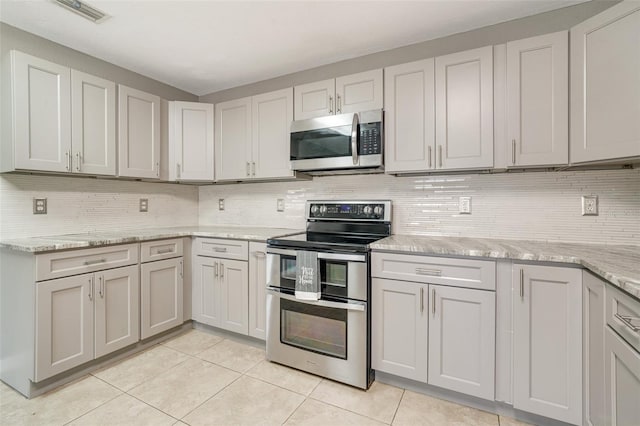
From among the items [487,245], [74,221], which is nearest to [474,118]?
[487,245]

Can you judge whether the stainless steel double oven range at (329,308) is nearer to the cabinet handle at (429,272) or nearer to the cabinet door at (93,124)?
the cabinet handle at (429,272)

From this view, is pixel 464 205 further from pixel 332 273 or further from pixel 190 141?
pixel 190 141

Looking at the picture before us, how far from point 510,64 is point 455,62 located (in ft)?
1.03

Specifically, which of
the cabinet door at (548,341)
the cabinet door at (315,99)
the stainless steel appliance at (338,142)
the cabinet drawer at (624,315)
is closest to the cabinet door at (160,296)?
the stainless steel appliance at (338,142)

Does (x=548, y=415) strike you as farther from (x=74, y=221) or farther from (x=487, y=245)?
(x=74, y=221)

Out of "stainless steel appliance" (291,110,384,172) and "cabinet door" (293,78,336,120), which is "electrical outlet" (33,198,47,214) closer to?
"stainless steel appliance" (291,110,384,172)

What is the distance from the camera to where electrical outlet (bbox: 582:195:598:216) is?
1.85 meters

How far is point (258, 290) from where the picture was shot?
2402 mm

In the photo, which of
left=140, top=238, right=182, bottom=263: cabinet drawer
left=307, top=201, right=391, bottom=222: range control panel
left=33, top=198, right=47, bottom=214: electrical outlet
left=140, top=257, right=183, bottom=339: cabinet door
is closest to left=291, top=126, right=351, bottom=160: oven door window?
left=307, top=201, right=391, bottom=222: range control panel

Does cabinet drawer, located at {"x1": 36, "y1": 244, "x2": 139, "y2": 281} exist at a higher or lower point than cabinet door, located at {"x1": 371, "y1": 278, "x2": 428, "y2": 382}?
higher

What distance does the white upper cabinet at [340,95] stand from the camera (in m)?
2.20

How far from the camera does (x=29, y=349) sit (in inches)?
70.8

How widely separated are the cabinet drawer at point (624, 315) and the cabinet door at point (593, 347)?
6 cm

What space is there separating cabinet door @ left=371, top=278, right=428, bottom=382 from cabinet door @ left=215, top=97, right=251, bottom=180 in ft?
5.48
